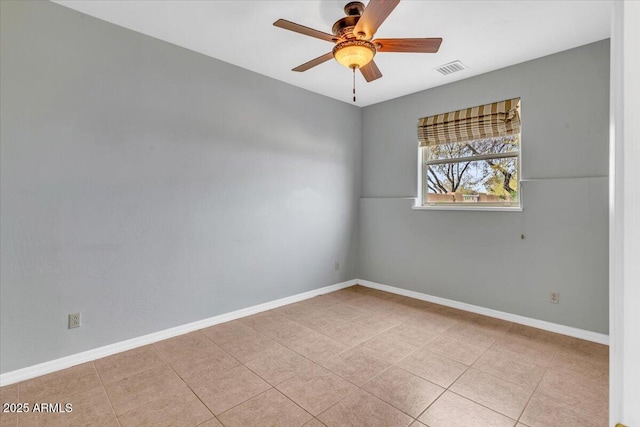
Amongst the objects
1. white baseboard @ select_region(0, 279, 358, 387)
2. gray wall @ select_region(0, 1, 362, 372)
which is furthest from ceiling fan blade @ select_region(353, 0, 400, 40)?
white baseboard @ select_region(0, 279, 358, 387)

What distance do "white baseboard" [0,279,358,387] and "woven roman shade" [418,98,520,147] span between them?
2.70 m

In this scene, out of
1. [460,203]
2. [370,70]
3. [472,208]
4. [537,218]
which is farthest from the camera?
[460,203]

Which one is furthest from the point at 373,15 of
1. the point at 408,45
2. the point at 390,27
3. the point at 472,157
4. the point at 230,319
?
the point at 230,319

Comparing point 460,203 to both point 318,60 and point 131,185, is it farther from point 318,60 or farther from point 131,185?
point 131,185

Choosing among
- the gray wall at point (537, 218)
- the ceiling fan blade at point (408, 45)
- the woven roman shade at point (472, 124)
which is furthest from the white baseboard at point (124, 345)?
the ceiling fan blade at point (408, 45)

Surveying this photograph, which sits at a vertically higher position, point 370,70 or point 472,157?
point 370,70

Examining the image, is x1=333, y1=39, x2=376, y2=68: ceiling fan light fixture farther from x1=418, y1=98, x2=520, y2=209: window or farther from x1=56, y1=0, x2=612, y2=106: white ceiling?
x1=418, y1=98, x2=520, y2=209: window

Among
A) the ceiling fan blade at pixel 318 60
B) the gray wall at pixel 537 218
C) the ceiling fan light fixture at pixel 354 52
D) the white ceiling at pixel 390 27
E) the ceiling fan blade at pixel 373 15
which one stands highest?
the white ceiling at pixel 390 27

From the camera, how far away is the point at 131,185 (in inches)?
110

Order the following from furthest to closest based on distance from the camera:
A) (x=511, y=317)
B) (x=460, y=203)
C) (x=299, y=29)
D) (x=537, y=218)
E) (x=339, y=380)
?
(x=460, y=203) → (x=511, y=317) → (x=537, y=218) → (x=339, y=380) → (x=299, y=29)

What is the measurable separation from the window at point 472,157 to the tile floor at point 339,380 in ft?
4.91

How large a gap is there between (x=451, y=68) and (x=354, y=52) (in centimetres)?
176

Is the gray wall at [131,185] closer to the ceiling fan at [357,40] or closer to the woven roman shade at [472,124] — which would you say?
the ceiling fan at [357,40]

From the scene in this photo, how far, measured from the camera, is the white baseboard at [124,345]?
232cm
